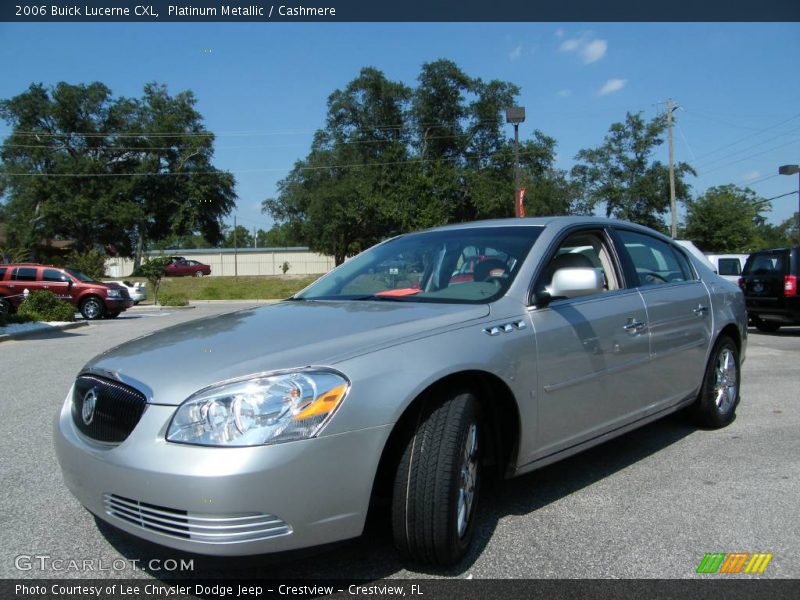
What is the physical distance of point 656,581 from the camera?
8.54 feet

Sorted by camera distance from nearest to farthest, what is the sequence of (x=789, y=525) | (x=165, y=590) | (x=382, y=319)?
(x=165, y=590)
(x=382, y=319)
(x=789, y=525)

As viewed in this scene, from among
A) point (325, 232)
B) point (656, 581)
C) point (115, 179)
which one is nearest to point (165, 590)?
point (656, 581)

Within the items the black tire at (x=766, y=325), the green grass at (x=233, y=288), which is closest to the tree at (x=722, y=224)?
the green grass at (x=233, y=288)

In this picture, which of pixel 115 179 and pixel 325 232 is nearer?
pixel 325 232

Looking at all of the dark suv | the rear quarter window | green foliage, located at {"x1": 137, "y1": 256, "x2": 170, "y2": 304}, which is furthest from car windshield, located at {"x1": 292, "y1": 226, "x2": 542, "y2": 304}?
green foliage, located at {"x1": 137, "y1": 256, "x2": 170, "y2": 304}

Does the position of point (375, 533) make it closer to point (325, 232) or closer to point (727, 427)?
point (727, 427)

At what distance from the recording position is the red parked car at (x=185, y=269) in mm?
49844

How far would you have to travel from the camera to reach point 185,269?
50.4 meters

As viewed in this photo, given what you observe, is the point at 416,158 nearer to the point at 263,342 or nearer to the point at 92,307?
the point at 92,307

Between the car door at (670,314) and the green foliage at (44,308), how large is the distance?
1525 centimetres

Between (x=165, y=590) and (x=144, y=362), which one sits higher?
(x=144, y=362)

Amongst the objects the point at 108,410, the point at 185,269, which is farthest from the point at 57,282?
the point at 185,269

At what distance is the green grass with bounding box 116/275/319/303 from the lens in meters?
35.6

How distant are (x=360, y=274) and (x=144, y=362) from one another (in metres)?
1.63
